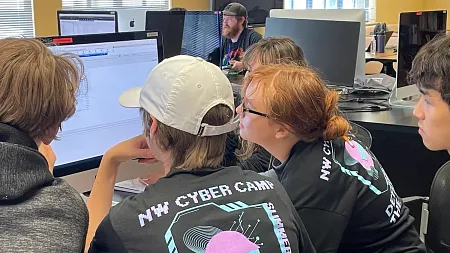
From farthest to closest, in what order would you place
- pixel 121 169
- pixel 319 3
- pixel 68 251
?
pixel 319 3 → pixel 121 169 → pixel 68 251

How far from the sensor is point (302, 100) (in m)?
1.36

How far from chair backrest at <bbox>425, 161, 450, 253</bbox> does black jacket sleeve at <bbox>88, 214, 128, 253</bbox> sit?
2.77ft

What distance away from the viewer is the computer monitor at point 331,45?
2580mm

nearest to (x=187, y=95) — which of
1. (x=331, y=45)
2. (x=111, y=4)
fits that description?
(x=331, y=45)

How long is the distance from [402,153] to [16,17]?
10.1 ft

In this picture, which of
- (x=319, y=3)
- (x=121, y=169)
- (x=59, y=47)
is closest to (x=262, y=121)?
(x=121, y=169)

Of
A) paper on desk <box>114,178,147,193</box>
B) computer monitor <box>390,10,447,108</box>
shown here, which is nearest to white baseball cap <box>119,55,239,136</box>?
paper on desk <box>114,178,147,193</box>

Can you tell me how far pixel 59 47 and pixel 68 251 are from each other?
57 cm

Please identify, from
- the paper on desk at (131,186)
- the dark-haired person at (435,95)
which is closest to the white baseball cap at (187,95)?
the paper on desk at (131,186)

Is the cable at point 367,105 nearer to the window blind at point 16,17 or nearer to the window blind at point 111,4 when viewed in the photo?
the window blind at point 16,17

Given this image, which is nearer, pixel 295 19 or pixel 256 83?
pixel 256 83

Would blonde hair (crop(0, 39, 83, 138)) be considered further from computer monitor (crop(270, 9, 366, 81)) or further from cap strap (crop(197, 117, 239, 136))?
computer monitor (crop(270, 9, 366, 81))

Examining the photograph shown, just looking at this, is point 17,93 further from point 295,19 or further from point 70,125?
point 295,19

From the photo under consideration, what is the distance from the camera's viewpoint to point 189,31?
3043 millimetres
